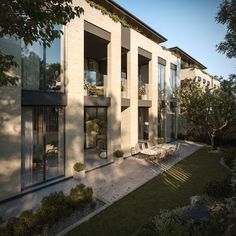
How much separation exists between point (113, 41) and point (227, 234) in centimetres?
1302

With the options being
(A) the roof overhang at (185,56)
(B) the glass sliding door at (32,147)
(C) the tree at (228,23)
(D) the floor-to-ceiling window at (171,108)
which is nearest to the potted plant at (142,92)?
(D) the floor-to-ceiling window at (171,108)

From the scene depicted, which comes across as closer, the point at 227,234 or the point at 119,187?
the point at 227,234

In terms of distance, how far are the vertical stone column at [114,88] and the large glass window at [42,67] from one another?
4165mm

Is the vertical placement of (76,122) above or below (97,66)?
below

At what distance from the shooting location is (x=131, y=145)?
18281mm

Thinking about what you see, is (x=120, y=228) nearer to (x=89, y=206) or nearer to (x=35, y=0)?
(x=89, y=206)

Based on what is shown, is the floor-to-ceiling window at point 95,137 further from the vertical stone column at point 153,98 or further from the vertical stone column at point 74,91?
the vertical stone column at point 153,98

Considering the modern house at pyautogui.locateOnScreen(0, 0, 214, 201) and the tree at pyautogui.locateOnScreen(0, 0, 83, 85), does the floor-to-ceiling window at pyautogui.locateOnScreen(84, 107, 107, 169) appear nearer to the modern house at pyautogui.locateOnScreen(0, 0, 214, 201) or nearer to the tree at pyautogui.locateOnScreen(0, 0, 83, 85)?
the modern house at pyautogui.locateOnScreen(0, 0, 214, 201)

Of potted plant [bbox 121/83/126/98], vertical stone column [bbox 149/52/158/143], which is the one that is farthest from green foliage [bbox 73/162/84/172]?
vertical stone column [bbox 149/52/158/143]

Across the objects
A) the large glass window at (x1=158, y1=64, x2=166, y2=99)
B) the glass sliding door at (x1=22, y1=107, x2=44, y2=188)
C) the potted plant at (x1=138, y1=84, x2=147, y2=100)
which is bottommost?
the glass sliding door at (x1=22, y1=107, x2=44, y2=188)

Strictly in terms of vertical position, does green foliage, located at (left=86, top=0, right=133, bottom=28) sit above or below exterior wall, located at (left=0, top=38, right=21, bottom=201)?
above

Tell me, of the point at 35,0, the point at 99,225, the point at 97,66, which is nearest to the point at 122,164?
the point at 99,225

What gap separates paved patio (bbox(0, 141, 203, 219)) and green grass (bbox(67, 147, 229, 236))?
1.72ft

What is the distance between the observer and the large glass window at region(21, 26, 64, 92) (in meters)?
10.6
